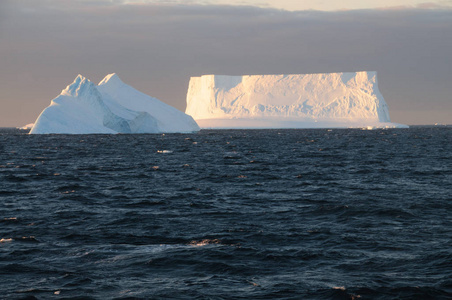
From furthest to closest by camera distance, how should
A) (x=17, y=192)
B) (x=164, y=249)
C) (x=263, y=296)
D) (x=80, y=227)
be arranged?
1. (x=17, y=192)
2. (x=80, y=227)
3. (x=164, y=249)
4. (x=263, y=296)

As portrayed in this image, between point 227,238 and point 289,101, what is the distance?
139 metres

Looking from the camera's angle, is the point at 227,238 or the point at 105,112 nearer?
the point at 227,238

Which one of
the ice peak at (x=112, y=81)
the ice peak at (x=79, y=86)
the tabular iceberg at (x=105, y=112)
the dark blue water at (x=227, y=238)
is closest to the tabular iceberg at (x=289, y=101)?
the tabular iceberg at (x=105, y=112)

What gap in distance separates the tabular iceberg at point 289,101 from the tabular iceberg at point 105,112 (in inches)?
2213

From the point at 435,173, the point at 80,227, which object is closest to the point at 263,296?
the point at 80,227

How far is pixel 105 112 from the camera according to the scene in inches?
3056

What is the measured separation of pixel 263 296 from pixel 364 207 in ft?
27.9

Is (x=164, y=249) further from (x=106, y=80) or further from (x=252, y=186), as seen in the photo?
(x=106, y=80)

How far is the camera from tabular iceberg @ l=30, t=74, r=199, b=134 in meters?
74.3

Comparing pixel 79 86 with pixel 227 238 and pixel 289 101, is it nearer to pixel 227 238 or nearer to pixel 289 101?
pixel 227 238

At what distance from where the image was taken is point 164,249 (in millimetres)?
11578

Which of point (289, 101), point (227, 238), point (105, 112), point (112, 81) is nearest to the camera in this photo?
point (227, 238)

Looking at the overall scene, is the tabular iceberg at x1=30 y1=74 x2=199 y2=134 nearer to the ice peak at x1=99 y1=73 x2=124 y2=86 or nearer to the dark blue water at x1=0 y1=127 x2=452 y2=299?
the ice peak at x1=99 y1=73 x2=124 y2=86

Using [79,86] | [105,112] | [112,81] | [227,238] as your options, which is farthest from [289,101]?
[227,238]
